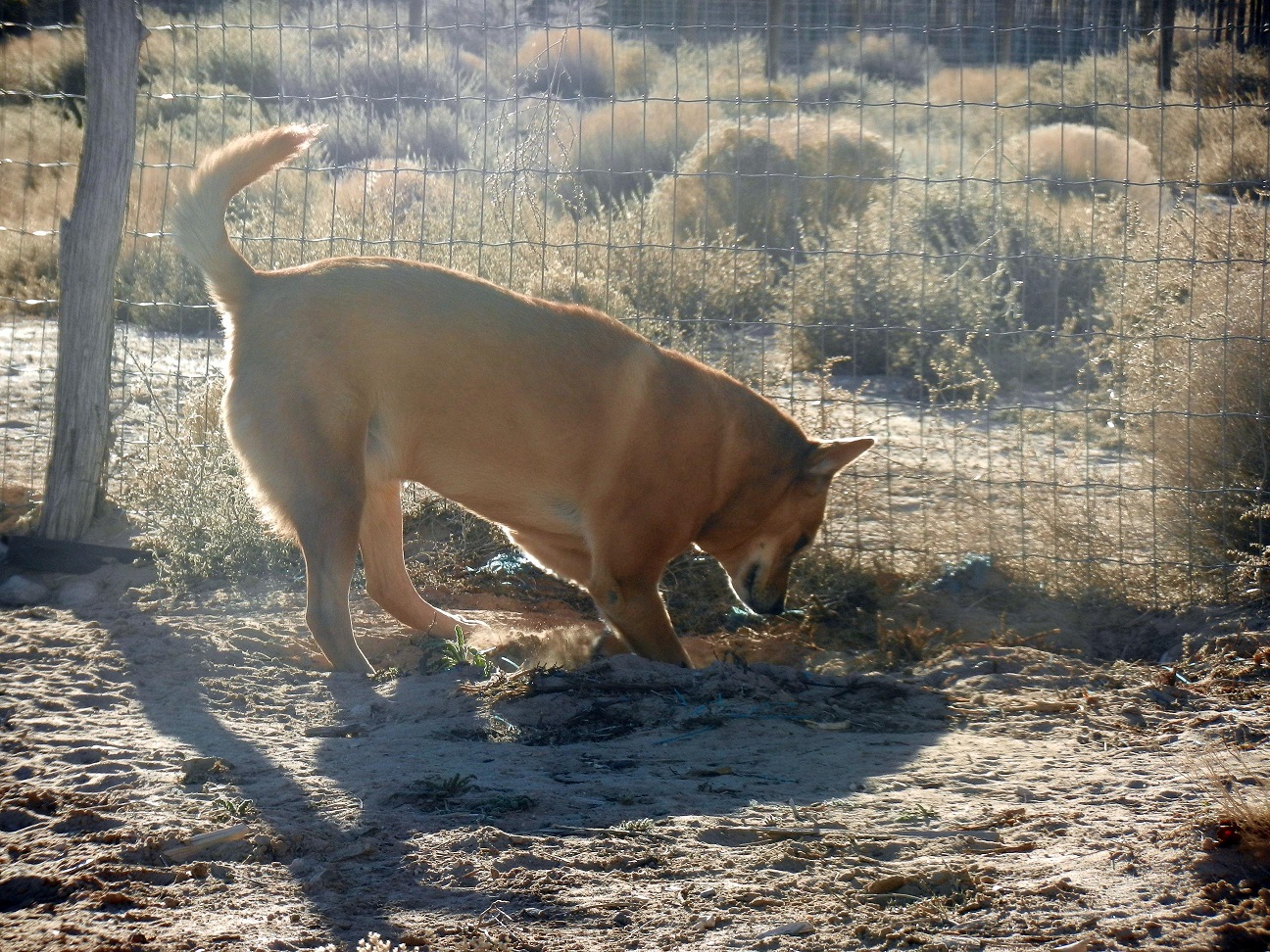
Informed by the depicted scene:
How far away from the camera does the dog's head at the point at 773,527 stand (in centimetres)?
530

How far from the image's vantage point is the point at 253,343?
15.4 ft

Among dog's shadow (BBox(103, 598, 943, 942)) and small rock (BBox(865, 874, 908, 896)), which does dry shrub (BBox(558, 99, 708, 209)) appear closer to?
dog's shadow (BBox(103, 598, 943, 942))

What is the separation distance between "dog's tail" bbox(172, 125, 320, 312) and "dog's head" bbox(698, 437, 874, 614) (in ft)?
7.52

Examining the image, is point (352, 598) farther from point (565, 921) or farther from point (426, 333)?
point (565, 921)

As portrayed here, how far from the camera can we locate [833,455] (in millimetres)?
5242

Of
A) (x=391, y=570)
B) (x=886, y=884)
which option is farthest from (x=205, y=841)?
(x=391, y=570)

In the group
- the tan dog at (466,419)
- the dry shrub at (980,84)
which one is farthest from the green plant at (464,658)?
the dry shrub at (980,84)

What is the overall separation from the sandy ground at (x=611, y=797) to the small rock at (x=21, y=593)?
1.18ft

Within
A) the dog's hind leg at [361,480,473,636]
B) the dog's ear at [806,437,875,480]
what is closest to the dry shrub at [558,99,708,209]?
the dog's hind leg at [361,480,473,636]

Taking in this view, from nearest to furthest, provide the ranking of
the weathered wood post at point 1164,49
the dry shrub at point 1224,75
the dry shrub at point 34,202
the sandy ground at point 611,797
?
the sandy ground at point 611,797 → the dry shrub at point 1224,75 → the weathered wood post at point 1164,49 → the dry shrub at point 34,202

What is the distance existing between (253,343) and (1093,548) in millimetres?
4092

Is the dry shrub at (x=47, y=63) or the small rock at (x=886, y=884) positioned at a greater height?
the dry shrub at (x=47, y=63)

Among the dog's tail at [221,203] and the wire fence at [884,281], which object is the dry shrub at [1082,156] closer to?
the wire fence at [884,281]

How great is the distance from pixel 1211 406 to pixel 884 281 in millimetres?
3335
